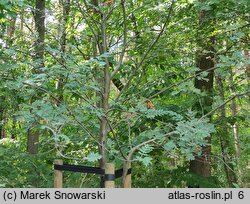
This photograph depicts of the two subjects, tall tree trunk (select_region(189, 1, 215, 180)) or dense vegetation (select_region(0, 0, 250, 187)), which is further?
tall tree trunk (select_region(189, 1, 215, 180))

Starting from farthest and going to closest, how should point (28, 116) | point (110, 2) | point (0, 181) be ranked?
point (0, 181), point (110, 2), point (28, 116)

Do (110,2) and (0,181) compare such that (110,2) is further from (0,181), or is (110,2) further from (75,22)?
(0,181)

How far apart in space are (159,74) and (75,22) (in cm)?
112

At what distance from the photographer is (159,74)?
3770mm

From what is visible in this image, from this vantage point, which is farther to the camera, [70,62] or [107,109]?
[107,109]

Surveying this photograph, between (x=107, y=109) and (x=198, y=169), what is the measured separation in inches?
93.7

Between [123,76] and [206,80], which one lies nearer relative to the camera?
[206,80]

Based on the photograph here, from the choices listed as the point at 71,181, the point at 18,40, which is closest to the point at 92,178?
the point at 71,181

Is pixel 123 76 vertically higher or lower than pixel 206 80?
higher

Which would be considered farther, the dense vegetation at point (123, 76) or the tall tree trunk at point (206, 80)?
the tall tree trunk at point (206, 80)
